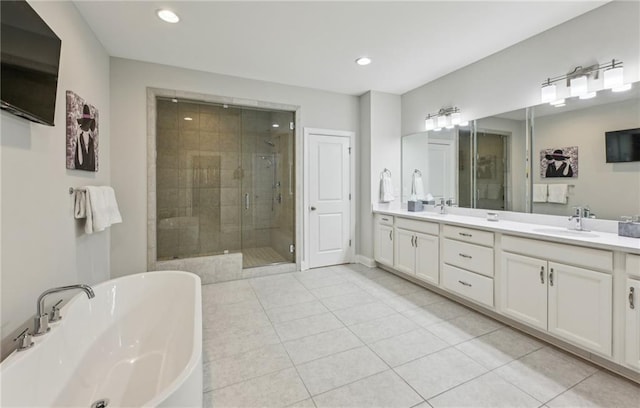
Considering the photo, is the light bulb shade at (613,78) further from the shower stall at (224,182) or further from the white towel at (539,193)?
the shower stall at (224,182)

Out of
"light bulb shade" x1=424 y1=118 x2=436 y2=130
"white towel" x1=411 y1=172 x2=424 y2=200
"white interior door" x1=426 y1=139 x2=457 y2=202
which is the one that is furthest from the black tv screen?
"white towel" x1=411 y1=172 x2=424 y2=200

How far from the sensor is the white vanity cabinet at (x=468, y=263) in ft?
8.47

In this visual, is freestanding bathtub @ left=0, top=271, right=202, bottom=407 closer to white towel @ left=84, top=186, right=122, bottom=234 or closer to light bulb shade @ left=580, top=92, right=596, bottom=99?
white towel @ left=84, top=186, right=122, bottom=234

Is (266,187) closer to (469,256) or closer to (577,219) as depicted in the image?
(469,256)

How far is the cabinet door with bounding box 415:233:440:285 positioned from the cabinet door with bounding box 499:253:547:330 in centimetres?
76

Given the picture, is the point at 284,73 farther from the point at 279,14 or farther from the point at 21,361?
the point at 21,361

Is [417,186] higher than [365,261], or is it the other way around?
[417,186]

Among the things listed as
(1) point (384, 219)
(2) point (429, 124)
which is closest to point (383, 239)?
(1) point (384, 219)

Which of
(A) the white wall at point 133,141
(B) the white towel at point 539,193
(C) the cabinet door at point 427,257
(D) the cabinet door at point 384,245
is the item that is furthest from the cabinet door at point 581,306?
(A) the white wall at point 133,141

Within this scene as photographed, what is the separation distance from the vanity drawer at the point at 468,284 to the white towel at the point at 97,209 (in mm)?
3364

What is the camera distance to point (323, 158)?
13.8ft

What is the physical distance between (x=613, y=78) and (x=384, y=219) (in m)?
2.60

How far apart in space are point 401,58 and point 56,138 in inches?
129

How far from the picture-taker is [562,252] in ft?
6.64
